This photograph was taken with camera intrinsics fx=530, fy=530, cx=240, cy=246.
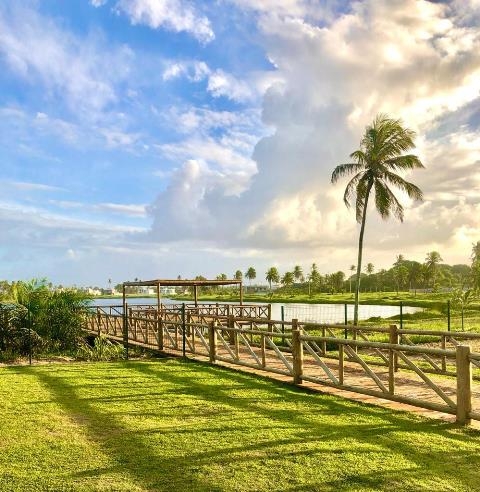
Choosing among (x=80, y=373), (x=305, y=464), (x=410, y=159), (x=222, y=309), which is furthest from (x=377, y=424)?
(x=222, y=309)

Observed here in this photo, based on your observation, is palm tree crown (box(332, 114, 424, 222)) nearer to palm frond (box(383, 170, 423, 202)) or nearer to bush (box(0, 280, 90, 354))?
palm frond (box(383, 170, 423, 202))

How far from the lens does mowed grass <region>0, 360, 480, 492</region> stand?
4.86 m

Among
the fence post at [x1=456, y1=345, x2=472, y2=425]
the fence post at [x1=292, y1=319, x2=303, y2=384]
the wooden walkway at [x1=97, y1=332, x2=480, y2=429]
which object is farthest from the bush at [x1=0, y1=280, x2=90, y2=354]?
the fence post at [x1=456, y1=345, x2=472, y2=425]

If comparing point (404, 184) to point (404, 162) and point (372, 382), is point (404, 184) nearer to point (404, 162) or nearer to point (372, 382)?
point (404, 162)

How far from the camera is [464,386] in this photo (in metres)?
6.97

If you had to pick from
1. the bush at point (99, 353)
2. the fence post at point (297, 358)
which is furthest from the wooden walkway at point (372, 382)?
the bush at point (99, 353)

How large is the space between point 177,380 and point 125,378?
1.13 m

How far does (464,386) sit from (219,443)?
132 inches

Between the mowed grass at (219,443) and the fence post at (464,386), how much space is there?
29 cm

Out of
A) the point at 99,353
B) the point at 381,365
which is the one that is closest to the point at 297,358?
the point at 381,365

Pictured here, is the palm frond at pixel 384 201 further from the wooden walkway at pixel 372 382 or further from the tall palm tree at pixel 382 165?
the wooden walkway at pixel 372 382

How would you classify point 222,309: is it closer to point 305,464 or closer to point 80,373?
point 80,373

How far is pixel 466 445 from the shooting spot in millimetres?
5969

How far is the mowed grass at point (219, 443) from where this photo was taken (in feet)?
15.9
